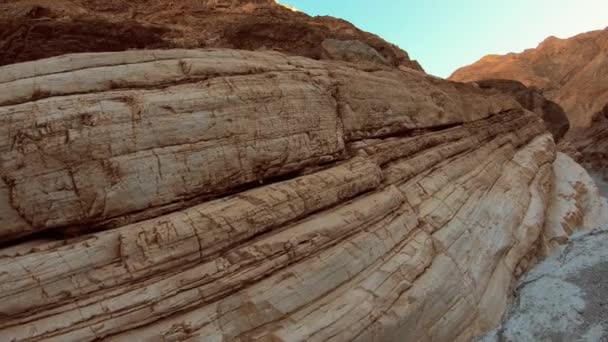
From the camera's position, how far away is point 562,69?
190 ft

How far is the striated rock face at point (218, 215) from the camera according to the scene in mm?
4523

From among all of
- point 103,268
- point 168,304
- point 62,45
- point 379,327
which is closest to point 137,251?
point 103,268

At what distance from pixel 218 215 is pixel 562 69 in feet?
215

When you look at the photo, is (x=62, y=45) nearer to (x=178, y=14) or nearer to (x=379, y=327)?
(x=178, y=14)

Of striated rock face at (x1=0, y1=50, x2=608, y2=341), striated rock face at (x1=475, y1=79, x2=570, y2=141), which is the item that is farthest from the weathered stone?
striated rock face at (x1=475, y1=79, x2=570, y2=141)

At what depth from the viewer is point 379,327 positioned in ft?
17.1

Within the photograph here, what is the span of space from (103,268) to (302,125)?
Answer: 3512 millimetres

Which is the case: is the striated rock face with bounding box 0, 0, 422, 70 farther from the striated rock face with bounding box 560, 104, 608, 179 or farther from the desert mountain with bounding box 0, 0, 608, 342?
the striated rock face with bounding box 560, 104, 608, 179

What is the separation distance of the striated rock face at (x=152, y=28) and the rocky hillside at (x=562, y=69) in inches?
1549

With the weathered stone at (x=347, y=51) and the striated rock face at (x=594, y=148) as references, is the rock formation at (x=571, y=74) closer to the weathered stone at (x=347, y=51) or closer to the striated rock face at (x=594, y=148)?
the striated rock face at (x=594, y=148)

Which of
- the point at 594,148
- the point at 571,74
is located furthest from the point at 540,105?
the point at 571,74

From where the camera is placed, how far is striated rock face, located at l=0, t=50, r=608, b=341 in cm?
452

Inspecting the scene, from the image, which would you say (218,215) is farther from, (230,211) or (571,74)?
(571,74)

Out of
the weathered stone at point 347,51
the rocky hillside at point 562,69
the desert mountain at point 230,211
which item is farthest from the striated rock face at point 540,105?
the rocky hillside at point 562,69
